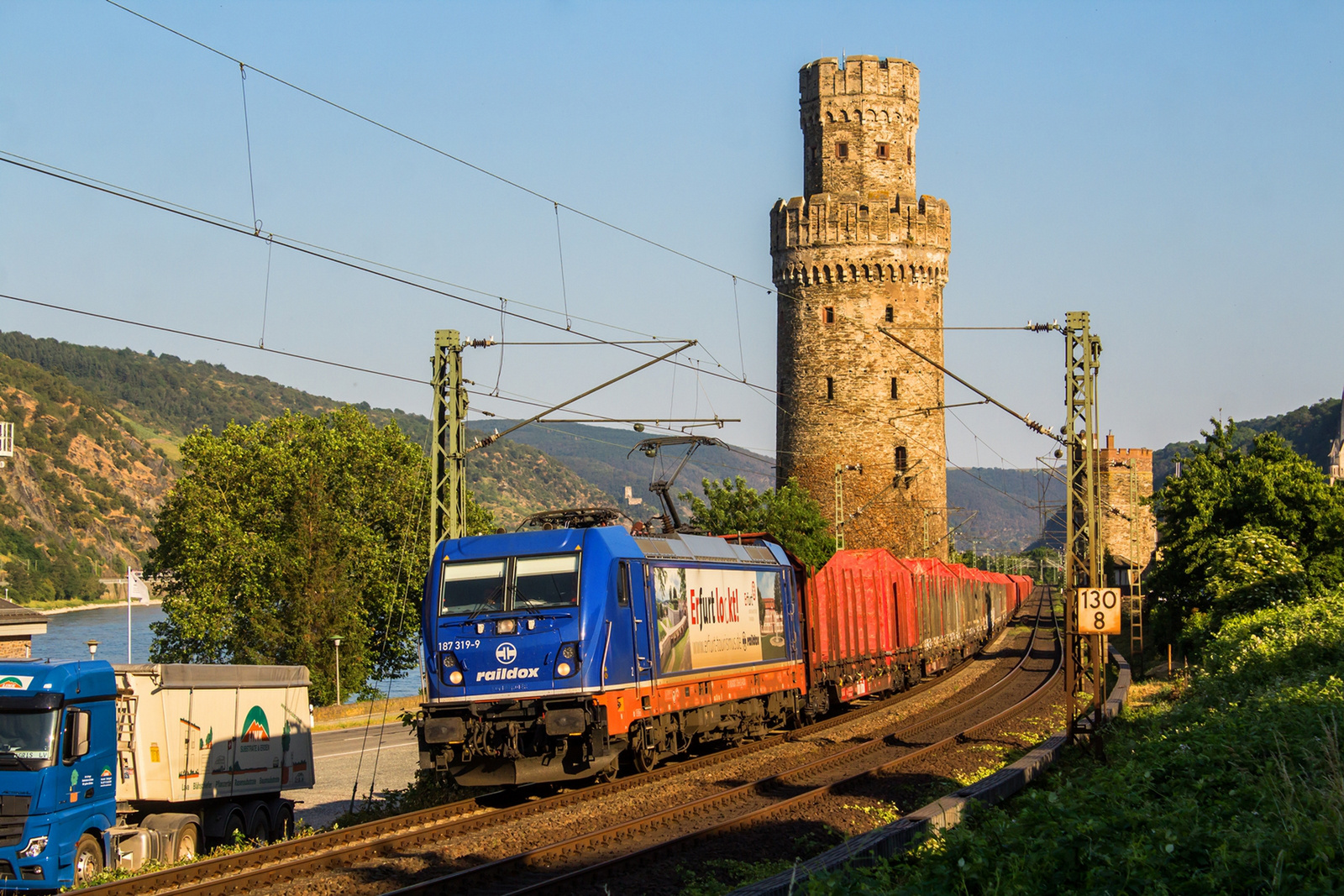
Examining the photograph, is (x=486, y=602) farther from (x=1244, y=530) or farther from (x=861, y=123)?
(x=861, y=123)

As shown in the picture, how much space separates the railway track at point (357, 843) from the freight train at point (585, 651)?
38cm

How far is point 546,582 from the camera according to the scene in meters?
17.9

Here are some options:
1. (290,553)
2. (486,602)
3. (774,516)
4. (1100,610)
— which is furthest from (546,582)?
(774,516)

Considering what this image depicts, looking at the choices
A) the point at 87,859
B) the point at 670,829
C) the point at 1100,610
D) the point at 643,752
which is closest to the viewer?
the point at 87,859

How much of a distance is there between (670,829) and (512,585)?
14.2 ft

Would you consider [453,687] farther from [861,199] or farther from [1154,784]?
[861,199]

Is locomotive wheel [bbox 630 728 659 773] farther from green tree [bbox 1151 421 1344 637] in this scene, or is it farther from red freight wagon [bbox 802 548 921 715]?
green tree [bbox 1151 421 1344 637]

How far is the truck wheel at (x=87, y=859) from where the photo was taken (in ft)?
46.4

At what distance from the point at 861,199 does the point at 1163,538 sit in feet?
80.0

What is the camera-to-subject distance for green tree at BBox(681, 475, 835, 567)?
5962 centimetres

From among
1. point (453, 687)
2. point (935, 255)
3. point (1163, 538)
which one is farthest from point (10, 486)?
point (453, 687)

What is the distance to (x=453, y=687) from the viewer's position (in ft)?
58.3

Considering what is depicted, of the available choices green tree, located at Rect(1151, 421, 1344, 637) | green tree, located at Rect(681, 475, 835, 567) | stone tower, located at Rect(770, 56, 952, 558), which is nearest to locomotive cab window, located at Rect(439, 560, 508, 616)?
green tree, located at Rect(1151, 421, 1344, 637)

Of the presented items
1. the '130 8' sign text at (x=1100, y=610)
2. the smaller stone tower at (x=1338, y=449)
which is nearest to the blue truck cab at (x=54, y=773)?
the '130 8' sign text at (x=1100, y=610)
